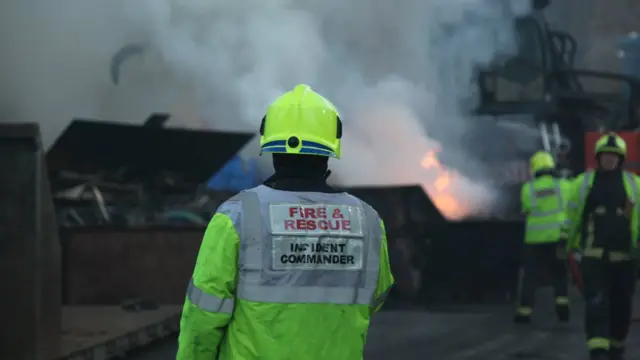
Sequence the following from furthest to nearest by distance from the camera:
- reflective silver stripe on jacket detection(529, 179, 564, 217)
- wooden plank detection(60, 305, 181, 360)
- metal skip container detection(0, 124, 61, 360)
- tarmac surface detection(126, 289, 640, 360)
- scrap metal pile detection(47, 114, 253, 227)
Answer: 1. scrap metal pile detection(47, 114, 253, 227)
2. reflective silver stripe on jacket detection(529, 179, 564, 217)
3. tarmac surface detection(126, 289, 640, 360)
4. wooden plank detection(60, 305, 181, 360)
5. metal skip container detection(0, 124, 61, 360)

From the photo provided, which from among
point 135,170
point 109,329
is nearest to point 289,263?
point 109,329

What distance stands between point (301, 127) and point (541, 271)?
6506 millimetres

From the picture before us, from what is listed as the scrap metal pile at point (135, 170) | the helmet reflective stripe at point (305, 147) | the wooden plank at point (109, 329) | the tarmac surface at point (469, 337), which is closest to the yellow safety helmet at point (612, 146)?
the tarmac surface at point (469, 337)

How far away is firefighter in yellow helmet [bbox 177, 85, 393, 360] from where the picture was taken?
2.43 m

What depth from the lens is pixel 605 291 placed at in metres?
6.02

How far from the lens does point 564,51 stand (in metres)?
15.7

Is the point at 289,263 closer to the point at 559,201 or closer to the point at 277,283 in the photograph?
the point at 277,283

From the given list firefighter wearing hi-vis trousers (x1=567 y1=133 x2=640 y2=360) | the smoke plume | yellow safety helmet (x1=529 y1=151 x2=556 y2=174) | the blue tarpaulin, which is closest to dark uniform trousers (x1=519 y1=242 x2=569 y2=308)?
yellow safety helmet (x1=529 y1=151 x2=556 y2=174)

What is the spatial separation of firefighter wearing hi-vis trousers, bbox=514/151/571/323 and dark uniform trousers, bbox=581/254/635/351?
2374 millimetres

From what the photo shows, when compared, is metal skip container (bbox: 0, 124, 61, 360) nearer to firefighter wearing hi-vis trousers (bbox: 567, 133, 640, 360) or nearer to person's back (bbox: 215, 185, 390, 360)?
person's back (bbox: 215, 185, 390, 360)

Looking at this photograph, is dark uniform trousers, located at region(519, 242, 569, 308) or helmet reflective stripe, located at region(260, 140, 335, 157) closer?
helmet reflective stripe, located at region(260, 140, 335, 157)

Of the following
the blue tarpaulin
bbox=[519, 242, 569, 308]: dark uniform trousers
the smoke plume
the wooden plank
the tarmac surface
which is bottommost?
the tarmac surface

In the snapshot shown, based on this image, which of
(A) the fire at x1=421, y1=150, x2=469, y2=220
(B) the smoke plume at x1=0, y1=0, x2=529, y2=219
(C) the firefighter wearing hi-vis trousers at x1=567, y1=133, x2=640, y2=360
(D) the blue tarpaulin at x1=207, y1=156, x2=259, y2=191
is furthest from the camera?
(A) the fire at x1=421, y1=150, x2=469, y2=220

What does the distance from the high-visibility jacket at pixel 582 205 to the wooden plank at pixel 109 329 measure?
9.54ft
